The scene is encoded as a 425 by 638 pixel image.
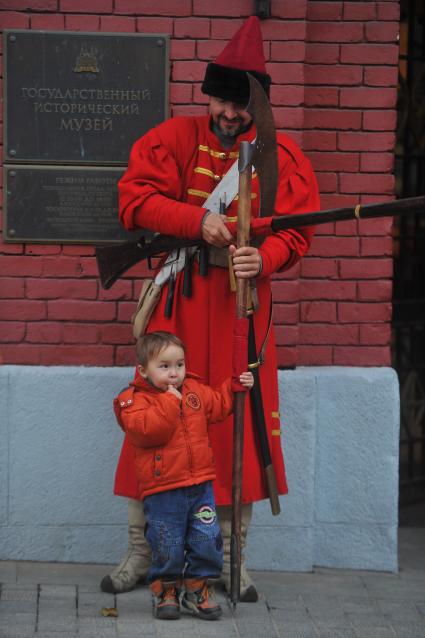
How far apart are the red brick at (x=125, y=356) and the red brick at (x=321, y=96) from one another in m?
1.33

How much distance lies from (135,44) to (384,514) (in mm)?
2305

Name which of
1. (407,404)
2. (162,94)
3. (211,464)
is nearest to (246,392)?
(211,464)

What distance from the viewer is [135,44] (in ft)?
16.4

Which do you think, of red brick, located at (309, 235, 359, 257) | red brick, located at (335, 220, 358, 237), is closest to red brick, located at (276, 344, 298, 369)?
red brick, located at (309, 235, 359, 257)

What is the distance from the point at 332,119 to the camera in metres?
5.19

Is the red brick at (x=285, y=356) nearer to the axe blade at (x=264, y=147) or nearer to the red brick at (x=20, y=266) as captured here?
the axe blade at (x=264, y=147)

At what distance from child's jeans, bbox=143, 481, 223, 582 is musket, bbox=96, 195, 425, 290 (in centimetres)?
94

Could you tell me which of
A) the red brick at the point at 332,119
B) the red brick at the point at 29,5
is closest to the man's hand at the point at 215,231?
the red brick at the point at 332,119

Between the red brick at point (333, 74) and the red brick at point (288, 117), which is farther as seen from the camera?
the red brick at point (333, 74)

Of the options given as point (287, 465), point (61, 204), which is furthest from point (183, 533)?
point (61, 204)

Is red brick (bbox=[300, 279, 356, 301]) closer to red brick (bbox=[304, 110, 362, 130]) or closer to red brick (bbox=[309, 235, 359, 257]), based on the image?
red brick (bbox=[309, 235, 359, 257])

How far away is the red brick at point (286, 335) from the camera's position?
5113 millimetres

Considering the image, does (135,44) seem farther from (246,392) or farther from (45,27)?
(246,392)

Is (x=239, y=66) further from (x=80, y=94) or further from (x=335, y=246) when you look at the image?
(x=335, y=246)
